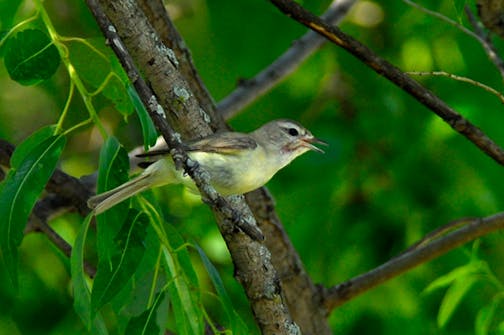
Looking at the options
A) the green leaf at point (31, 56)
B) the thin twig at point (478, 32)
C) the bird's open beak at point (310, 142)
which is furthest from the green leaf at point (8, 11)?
the bird's open beak at point (310, 142)

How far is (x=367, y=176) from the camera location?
5723mm

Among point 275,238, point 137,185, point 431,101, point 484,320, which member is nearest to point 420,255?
point 484,320

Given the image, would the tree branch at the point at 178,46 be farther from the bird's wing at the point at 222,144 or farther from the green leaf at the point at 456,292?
the green leaf at the point at 456,292

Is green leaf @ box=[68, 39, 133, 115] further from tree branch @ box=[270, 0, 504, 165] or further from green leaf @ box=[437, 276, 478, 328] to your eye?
green leaf @ box=[437, 276, 478, 328]

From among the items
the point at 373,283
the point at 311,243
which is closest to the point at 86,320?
the point at 373,283

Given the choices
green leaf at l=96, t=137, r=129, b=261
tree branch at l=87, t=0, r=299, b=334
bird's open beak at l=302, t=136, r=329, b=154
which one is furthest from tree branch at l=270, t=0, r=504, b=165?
bird's open beak at l=302, t=136, r=329, b=154

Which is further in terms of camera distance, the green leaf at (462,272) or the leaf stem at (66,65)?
the green leaf at (462,272)

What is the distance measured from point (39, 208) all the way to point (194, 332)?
1962 millimetres

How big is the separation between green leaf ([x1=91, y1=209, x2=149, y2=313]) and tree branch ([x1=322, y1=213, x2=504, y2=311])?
1.55 m

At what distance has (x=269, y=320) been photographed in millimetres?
3297

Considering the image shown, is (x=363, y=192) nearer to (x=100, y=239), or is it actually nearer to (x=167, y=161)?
(x=167, y=161)

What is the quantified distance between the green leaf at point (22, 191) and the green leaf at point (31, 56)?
0.69ft

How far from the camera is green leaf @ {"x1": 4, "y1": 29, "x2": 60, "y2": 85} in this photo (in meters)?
3.25

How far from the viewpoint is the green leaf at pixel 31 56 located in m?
3.25
